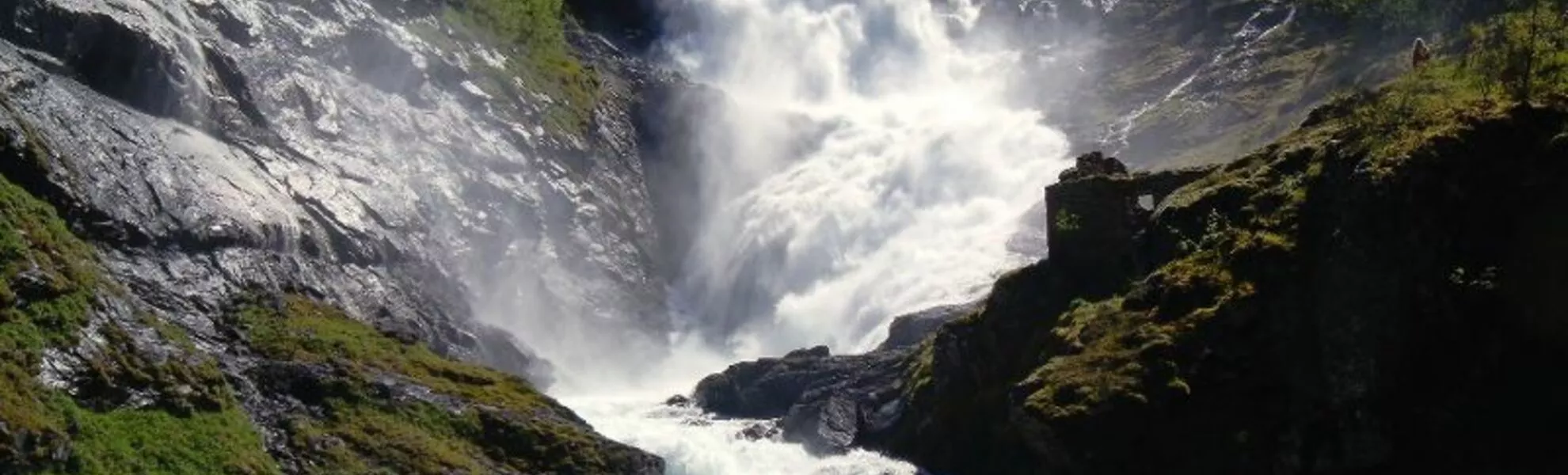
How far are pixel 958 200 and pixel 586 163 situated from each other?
23134mm

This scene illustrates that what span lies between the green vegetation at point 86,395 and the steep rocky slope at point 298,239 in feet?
0.23

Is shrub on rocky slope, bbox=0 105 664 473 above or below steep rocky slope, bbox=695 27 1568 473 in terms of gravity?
below

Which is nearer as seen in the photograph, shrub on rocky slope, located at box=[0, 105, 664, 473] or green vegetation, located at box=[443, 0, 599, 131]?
shrub on rocky slope, located at box=[0, 105, 664, 473]

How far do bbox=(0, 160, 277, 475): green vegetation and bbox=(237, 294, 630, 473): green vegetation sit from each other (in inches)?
105

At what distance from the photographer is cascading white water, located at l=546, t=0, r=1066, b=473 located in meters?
77.5

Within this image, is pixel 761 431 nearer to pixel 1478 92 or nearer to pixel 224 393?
pixel 224 393

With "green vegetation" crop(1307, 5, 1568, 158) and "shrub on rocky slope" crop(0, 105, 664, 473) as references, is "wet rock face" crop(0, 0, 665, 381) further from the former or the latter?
"green vegetation" crop(1307, 5, 1568, 158)

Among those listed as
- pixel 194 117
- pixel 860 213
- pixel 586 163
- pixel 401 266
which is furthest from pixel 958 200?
pixel 194 117

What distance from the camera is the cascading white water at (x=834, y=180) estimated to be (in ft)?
254

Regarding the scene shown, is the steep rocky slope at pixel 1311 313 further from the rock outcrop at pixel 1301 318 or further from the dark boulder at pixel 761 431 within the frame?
the dark boulder at pixel 761 431

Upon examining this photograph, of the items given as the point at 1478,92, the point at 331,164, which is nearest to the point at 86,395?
the point at 331,164

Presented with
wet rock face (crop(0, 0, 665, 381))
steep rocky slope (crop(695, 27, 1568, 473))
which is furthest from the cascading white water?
steep rocky slope (crop(695, 27, 1568, 473))

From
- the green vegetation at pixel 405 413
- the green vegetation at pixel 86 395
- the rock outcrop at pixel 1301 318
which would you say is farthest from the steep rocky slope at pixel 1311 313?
the green vegetation at pixel 86 395

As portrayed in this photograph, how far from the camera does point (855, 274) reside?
273 feet
